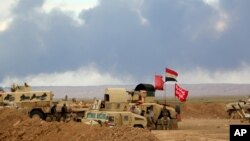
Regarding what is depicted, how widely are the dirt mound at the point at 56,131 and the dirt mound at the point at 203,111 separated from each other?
35611 millimetres

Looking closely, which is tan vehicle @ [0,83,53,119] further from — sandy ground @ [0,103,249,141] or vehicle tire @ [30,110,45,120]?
sandy ground @ [0,103,249,141]

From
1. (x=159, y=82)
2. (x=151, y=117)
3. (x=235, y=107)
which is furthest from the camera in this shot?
(x=235, y=107)

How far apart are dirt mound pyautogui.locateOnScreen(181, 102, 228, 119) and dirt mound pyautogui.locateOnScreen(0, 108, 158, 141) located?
35.6 meters

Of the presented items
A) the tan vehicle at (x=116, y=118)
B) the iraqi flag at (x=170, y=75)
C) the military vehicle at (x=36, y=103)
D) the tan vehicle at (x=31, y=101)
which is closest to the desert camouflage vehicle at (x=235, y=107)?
the iraqi flag at (x=170, y=75)

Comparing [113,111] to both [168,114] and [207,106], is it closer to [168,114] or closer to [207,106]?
[168,114]

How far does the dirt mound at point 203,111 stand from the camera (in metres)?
64.2

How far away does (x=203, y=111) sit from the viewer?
6656 centimetres

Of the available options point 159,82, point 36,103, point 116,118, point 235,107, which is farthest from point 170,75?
point 116,118

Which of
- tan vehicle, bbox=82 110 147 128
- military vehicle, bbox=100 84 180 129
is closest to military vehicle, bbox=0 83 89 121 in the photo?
military vehicle, bbox=100 84 180 129

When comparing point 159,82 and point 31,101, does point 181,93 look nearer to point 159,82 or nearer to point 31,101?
point 159,82

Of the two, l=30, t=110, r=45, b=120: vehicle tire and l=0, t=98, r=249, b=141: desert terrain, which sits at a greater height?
l=30, t=110, r=45, b=120: vehicle tire

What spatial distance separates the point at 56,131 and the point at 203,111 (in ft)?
144

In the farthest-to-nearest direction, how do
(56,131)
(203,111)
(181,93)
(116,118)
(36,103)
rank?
1. (203,111)
2. (181,93)
3. (36,103)
4. (116,118)
5. (56,131)

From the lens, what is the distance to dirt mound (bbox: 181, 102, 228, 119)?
211 feet
